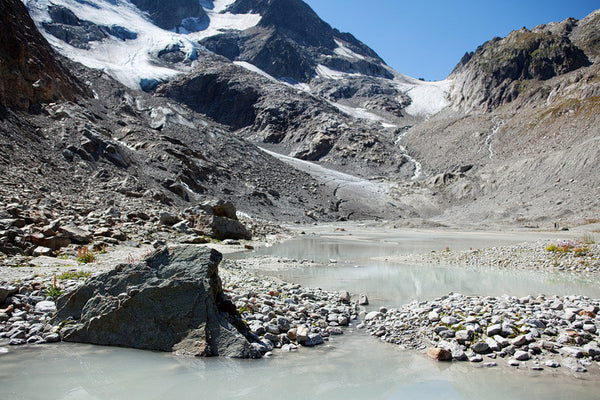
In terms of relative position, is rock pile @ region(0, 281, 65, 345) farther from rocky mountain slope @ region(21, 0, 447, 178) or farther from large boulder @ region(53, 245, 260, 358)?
rocky mountain slope @ region(21, 0, 447, 178)

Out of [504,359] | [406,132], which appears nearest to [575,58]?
[406,132]

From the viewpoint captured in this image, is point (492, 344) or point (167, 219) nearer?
point (492, 344)

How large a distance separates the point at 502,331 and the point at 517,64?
136368 mm

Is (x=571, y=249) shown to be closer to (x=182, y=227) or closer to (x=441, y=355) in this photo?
(x=441, y=355)

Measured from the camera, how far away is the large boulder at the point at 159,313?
265 inches

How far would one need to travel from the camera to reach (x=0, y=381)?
208 inches

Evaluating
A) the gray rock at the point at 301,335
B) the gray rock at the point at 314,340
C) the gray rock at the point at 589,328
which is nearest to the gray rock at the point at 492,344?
the gray rock at the point at 589,328

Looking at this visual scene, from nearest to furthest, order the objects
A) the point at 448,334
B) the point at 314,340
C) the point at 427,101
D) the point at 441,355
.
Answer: the point at 441,355, the point at 448,334, the point at 314,340, the point at 427,101

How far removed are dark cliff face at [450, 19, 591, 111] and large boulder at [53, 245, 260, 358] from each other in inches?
4999

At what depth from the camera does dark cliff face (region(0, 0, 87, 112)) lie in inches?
1561

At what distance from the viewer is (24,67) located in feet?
144

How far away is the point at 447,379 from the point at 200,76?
15255cm

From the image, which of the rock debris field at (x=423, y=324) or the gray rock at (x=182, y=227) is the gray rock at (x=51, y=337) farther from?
the gray rock at (x=182, y=227)

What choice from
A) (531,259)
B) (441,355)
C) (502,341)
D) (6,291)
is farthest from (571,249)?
(6,291)
